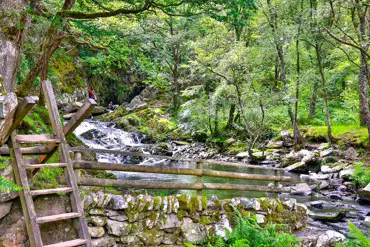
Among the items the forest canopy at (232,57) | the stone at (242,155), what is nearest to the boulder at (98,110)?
the forest canopy at (232,57)

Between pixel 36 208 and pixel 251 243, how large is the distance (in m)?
3.54

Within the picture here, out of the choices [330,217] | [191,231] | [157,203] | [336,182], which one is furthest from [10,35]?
[336,182]

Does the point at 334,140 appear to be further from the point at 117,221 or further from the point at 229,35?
the point at 117,221

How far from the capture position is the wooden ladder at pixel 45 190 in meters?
3.39

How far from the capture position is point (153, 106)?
1271 inches

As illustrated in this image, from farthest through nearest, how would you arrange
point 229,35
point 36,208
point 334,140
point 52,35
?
point 229,35 < point 334,140 < point 52,35 < point 36,208

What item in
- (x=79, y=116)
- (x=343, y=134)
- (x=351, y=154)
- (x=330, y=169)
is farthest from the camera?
(x=343, y=134)

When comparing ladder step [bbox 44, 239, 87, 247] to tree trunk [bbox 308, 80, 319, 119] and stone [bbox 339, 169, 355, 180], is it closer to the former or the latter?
stone [bbox 339, 169, 355, 180]

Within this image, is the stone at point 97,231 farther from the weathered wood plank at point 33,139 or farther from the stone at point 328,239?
the stone at point 328,239

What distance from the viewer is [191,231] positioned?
528cm

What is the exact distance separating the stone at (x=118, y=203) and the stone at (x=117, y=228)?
0.21m

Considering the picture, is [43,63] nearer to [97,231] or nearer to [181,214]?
[97,231]

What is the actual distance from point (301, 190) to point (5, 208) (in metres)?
11.0

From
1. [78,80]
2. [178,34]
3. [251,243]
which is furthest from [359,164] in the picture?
[78,80]
